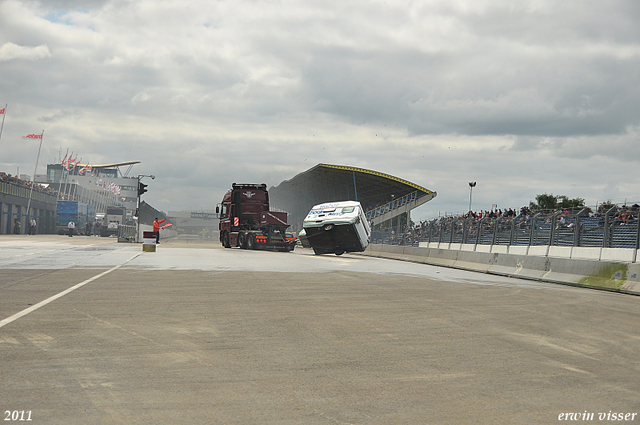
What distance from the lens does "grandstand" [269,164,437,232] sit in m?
78.3

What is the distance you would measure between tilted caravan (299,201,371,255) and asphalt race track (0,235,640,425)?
1756cm

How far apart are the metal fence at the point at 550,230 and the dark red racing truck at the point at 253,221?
8.93m

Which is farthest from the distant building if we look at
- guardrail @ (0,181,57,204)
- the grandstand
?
the grandstand

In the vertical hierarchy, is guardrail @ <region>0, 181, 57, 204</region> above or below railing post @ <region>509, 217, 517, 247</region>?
above

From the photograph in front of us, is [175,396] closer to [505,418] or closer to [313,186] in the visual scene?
[505,418]

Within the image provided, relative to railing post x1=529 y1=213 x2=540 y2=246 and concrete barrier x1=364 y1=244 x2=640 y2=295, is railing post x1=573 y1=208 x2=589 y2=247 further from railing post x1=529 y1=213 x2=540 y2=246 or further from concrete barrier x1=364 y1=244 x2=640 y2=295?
railing post x1=529 y1=213 x2=540 y2=246

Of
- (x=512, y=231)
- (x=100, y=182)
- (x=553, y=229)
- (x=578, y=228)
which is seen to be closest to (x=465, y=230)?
(x=512, y=231)

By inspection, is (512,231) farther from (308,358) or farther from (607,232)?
(308,358)

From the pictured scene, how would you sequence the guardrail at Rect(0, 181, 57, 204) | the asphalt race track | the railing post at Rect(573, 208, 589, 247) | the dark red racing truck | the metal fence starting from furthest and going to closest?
the guardrail at Rect(0, 181, 57, 204) → the dark red racing truck → the railing post at Rect(573, 208, 589, 247) → the metal fence → the asphalt race track

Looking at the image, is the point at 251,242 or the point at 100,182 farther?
the point at 100,182

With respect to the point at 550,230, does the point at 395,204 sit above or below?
above

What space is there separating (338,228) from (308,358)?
23.7 meters

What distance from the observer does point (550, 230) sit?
2525cm

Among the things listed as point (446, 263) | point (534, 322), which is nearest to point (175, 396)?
point (534, 322)
